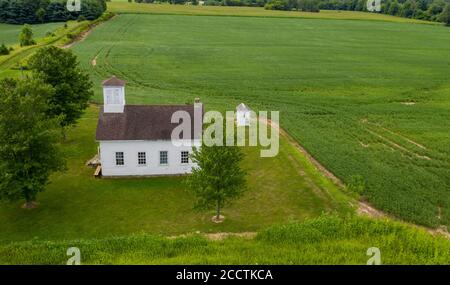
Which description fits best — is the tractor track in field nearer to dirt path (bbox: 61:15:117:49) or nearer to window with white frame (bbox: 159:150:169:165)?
window with white frame (bbox: 159:150:169:165)

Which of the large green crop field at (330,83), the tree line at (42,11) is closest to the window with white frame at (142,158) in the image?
the large green crop field at (330,83)

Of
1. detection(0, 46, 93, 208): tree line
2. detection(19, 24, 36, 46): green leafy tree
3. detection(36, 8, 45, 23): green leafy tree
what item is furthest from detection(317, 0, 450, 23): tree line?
detection(0, 46, 93, 208): tree line

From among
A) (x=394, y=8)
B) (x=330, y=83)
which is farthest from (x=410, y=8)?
(x=330, y=83)

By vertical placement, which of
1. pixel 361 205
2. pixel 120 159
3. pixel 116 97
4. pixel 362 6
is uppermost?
pixel 362 6

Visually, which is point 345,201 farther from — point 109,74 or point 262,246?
point 109,74

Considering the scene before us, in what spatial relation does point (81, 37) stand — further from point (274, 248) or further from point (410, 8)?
point (410, 8)
